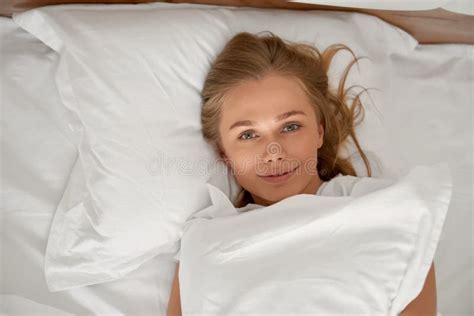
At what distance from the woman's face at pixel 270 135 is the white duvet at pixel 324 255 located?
7cm

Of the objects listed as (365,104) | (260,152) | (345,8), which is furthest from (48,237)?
(345,8)

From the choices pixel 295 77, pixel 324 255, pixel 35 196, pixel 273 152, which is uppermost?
pixel 295 77

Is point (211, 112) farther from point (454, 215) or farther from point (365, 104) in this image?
point (454, 215)

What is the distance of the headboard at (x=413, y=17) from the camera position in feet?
4.44

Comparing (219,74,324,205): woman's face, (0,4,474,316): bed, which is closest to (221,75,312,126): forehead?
(219,74,324,205): woman's face

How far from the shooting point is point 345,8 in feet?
4.82

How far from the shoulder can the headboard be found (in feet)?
1.48

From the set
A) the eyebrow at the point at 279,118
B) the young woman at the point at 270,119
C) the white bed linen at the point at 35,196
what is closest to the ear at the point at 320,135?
the young woman at the point at 270,119

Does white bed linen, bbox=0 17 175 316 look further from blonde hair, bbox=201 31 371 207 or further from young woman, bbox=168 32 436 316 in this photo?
blonde hair, bbox=201 31 371 207

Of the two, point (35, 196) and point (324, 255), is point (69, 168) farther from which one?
point (324, 255)

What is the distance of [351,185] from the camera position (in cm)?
129

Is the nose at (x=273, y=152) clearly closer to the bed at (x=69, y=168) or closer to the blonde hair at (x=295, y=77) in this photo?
the blonde hair at (x=295, y=77)

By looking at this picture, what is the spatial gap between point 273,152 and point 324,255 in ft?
0.79

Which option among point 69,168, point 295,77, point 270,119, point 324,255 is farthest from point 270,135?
point 69,168
